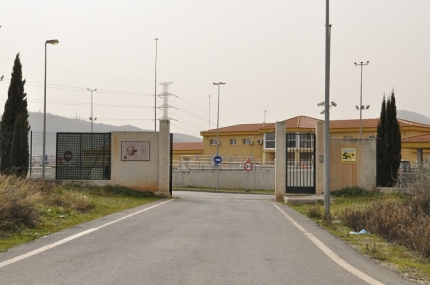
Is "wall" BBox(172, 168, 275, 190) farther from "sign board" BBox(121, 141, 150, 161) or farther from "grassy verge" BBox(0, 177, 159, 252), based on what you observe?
"grassy verge" BBox(0, 177, 159, 252)

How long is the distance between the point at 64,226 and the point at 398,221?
7516 millimetres

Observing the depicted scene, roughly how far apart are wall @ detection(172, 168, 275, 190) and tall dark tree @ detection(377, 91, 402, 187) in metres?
18.1

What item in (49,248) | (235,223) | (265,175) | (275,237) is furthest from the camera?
(265,175)

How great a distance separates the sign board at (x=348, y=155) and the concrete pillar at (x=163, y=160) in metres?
7.87

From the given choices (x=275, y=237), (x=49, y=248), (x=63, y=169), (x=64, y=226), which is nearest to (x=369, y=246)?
(x=275, y=237)

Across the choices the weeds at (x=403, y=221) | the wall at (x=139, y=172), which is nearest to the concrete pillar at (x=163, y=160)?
the wall at (x=139, y=172)

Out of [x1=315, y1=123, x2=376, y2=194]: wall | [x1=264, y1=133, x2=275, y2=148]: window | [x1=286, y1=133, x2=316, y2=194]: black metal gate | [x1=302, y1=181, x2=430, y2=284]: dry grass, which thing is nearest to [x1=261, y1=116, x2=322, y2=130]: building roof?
[x1=264, y1=133, x2=275, y2=148]: window

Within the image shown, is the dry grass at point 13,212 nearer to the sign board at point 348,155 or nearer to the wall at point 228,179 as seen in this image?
the sign board at point 348,155

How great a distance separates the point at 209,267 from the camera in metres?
8.26

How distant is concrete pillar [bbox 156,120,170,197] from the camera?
26531 mm

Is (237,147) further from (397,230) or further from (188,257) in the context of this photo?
(188,257)

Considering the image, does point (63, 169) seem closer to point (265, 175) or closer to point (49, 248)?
point (49, 248)

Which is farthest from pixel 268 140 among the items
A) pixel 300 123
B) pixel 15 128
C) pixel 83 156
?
pixel 83 156

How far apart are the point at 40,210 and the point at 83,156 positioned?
12376mm
